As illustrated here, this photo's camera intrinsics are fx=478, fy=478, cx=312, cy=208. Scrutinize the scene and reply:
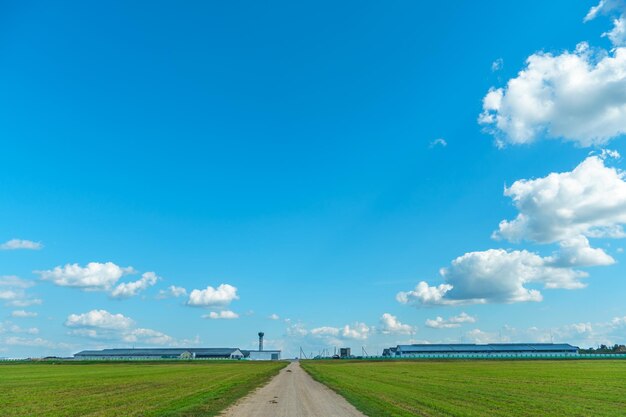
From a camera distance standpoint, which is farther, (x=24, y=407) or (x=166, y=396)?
(x=166, y=396)

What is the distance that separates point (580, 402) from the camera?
103 feet

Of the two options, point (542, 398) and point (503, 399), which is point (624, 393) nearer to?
point (542, 398)

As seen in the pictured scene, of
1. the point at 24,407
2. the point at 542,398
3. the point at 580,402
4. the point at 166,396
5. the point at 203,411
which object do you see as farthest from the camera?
the point at 166,396

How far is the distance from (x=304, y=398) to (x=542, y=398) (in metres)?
16.9

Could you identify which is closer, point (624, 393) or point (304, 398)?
point (304, 398)

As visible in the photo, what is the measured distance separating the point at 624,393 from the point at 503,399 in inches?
463

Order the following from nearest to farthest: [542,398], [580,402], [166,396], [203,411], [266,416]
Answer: [266,416] → [203,411] → [580,402] → [542,398] → [166,396]

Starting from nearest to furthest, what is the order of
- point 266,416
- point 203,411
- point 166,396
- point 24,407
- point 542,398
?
point 266,416
point 203,411
point 24,407
point 542,398
point 166,396

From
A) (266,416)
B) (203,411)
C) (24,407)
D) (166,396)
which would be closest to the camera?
(266,416)

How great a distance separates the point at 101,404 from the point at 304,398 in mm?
13431

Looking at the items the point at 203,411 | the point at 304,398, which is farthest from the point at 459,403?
the point at 203,411

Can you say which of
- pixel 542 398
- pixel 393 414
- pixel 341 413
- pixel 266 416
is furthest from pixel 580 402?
pixel 266 416

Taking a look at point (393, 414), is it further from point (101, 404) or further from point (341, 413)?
point (101, 404)

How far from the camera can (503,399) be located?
3316 centimetres
